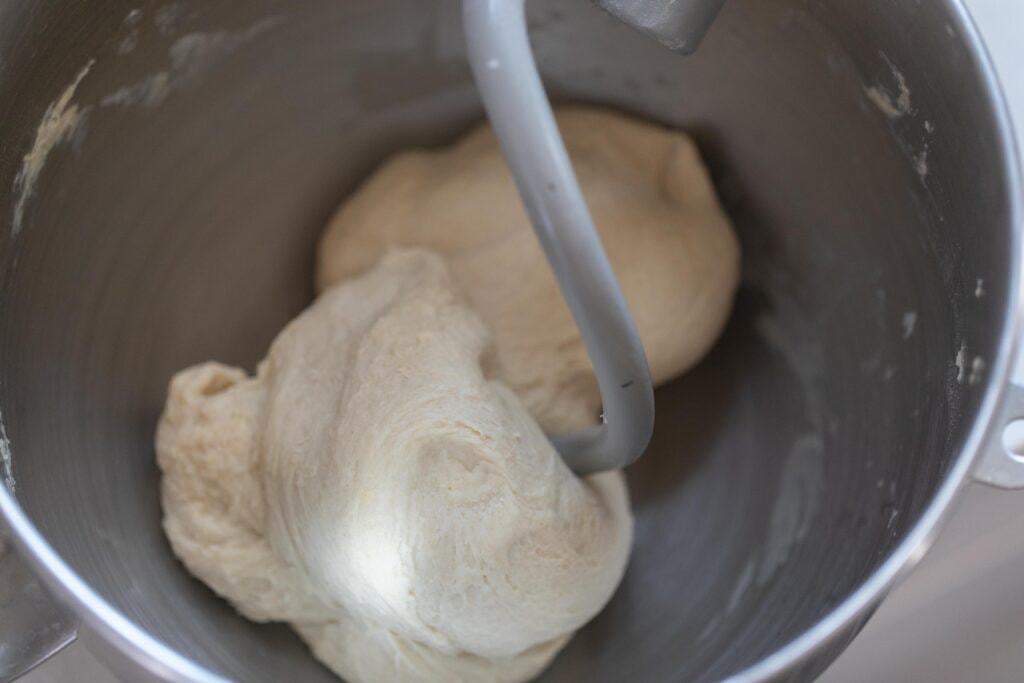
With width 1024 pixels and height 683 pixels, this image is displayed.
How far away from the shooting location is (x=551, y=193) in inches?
21.1

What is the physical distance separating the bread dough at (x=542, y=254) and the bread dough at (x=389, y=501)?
68 millimetres

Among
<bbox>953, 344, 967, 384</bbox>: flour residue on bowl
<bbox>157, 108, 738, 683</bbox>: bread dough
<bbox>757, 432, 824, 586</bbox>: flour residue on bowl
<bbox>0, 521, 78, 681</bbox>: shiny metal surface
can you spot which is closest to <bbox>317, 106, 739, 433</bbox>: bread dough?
<bbox>157, 108, 738, 683</bbox>: bread dough

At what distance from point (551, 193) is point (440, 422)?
219mm

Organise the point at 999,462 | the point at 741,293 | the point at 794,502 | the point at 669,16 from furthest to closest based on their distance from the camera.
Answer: the point at 741,293 → the point at 794,502 → the point at 669,16 → the point at 999,462

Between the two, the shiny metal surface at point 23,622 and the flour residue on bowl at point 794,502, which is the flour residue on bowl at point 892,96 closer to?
the flour residue on bowl at point 794,502

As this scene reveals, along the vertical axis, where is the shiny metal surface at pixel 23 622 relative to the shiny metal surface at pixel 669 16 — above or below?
below

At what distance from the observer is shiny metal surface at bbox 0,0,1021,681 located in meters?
0.60

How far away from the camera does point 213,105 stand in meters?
0.79

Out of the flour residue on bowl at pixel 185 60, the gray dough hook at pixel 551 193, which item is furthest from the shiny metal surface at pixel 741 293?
the gray dough hook at pixel 551 193

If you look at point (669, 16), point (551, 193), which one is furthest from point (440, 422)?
point (669, 16)

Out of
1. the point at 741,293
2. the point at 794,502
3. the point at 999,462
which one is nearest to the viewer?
the point at 999,462

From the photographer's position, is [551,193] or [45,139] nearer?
[551,193]

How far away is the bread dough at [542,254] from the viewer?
0.85 m

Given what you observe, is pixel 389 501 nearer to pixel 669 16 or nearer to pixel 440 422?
pixel 440 422
